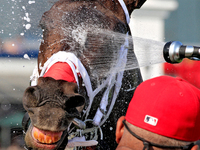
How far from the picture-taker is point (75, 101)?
1307 mm

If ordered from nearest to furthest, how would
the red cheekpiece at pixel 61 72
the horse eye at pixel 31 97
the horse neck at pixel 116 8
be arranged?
the horse eye at pixel 31 97
the red cheekpiece at pixel 61 72
the horse neck at pixel 116 8

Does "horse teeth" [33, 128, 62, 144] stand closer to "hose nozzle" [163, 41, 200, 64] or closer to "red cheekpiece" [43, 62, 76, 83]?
"red cheekpiece" [43, 62, 76, 83]

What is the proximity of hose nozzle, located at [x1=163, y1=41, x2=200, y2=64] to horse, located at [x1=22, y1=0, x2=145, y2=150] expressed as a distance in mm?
454

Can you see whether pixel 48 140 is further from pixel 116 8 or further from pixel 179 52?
pixel 116 8

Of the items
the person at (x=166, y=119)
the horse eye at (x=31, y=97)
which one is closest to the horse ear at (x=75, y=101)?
the horse eye at (x=31, y=97)

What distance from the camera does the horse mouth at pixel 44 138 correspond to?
121cm

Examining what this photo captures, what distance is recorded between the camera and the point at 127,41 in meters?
2.04

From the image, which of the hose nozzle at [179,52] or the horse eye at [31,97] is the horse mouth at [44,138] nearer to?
the horse eye at [31,97]

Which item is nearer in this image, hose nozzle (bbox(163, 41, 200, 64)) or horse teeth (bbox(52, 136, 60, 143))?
hose nozzle (bbox(163, 41, 200, 64))

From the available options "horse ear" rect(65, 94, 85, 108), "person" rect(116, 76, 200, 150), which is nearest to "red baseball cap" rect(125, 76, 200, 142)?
"person" rect(116, 76, 200, 150)

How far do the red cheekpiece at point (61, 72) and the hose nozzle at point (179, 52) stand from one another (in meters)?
0.55

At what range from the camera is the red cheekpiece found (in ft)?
4.58

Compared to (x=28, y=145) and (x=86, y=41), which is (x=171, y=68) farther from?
(x=28, y=145)

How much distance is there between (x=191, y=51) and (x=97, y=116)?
1.03 meters
